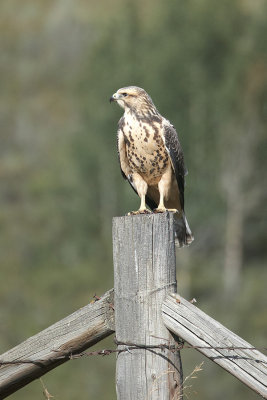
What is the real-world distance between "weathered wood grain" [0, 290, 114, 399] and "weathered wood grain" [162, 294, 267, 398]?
290 mm

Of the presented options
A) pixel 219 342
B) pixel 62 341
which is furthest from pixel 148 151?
pixel 219 342

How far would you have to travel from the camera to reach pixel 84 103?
25.0 m

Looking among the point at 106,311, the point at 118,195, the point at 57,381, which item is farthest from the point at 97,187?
the point at 106,311

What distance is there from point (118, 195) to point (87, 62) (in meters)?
4.20

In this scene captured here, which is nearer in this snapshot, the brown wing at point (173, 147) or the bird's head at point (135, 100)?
the brown wing at point (173, 147)

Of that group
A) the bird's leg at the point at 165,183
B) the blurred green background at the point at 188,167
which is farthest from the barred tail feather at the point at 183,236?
the blurred green background at the point at 188,167

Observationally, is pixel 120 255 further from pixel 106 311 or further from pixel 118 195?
pixel 118 195

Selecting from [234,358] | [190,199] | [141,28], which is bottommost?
[234,358]

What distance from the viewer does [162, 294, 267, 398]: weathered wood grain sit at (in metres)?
2.93

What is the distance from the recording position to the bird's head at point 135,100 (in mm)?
5484

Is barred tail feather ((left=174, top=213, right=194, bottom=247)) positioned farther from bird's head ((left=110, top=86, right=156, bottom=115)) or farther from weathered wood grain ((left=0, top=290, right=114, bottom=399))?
weathered wood grain ((left=0, top=290, right=114, bottom=399))

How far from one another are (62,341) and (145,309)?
377 mm

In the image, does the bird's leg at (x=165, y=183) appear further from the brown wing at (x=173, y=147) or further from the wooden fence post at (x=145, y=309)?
the wooden fence post at (x=145, y=309)

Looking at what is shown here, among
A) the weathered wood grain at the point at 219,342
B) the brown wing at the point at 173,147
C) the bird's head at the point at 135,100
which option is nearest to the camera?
the weathered wood grain at the point at 219,342
